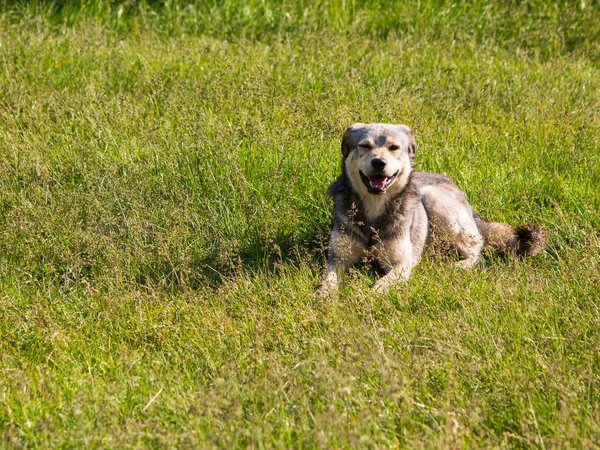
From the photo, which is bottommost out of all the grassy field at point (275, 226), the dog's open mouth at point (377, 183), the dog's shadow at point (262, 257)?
the dog's shadow at point (262, 257)

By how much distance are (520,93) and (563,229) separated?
2898 millimetres

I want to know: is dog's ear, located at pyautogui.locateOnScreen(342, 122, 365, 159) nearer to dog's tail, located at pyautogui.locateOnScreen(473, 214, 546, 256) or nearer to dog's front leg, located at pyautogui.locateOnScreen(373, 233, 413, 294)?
dog's front leg, located at pyautogui.locateOnScreen(373, 233, 413, 294)

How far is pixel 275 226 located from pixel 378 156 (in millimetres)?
955

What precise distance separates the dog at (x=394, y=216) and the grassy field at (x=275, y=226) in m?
0.21

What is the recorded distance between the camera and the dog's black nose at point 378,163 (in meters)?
6.12

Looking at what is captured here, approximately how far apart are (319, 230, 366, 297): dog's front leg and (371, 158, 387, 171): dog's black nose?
522 millimetres

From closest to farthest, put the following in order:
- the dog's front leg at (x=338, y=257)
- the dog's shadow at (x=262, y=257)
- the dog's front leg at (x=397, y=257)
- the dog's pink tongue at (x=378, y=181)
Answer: the dog's front leg at (x=338, y=257) < the dog's shadow at (x=262, y=257) < the dog's front leg at (x=397, y=257) < the dog's pink tongue at (x=378, y=181)

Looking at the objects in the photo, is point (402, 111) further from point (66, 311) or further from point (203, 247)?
point (66, 311)

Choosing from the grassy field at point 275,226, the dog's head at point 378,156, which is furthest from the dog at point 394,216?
the grassy field at point 275,226

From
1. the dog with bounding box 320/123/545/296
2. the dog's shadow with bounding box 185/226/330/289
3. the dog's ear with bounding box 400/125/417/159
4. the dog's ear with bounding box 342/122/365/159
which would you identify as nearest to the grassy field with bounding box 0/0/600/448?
the dog's shadow with bounding box 185/226/330/289

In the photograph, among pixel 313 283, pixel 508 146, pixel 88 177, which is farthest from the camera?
pixel 508 146

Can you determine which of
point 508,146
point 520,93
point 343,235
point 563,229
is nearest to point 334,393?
point 343,235

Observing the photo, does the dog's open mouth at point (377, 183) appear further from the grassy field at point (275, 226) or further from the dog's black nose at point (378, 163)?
the grassy field at point (275, 226)

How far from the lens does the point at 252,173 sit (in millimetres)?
7090
